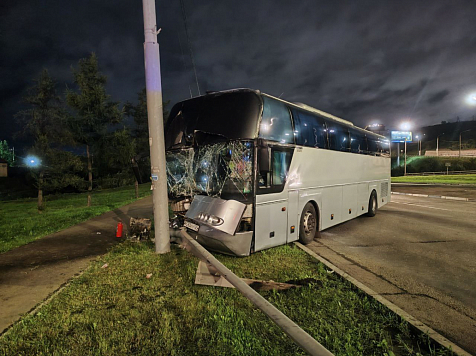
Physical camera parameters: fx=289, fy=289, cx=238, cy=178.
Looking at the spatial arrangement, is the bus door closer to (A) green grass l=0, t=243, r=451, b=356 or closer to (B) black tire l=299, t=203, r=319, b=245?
(B) black tire l=299, t=203, r=319, b=245

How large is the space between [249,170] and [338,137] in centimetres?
484

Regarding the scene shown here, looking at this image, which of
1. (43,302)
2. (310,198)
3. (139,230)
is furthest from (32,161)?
(310,198)

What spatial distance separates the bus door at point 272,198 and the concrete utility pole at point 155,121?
2.19 metres

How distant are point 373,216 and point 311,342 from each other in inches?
452

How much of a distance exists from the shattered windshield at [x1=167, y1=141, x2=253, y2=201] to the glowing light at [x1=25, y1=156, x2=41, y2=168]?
383 inches

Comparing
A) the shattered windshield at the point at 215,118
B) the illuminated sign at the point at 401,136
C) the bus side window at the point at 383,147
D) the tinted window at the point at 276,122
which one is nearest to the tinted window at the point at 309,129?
the tinted window at the point at 276,122

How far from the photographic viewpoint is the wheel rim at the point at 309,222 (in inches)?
306

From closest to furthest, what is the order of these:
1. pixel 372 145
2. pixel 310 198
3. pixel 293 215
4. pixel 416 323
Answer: pixel 416 323 → pixel 293 215 → pixel 310 198 → pixel 372 145

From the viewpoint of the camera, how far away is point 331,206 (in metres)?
9.06

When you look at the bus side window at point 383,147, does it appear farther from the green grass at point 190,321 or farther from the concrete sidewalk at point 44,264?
the concrete sidewalk at point 44,264

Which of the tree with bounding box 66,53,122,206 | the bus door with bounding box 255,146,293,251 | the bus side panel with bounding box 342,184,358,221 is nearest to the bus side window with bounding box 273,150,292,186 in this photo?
the bus door with bounding box 255,146,293,251

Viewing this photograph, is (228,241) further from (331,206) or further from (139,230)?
(331,206)

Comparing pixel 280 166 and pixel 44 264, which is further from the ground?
pixel 280 166

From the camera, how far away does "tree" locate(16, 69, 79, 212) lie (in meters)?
13.8
